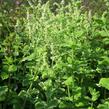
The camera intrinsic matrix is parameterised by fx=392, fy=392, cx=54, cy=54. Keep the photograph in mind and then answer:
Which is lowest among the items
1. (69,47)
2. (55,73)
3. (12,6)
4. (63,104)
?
(63,104)

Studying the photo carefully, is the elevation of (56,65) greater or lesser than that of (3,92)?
greater

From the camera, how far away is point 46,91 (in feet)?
10.3

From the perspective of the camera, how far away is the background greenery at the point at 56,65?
3156mm

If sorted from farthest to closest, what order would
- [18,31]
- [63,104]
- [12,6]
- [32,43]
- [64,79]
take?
[12,6], [18,31], [32,43], [64,79], [63,104]

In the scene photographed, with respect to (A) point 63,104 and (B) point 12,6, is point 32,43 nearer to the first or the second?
(A) point 63,104

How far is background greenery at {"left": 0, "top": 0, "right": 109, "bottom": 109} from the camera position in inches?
124

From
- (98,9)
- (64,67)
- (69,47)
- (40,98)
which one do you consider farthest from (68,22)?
(98,9)

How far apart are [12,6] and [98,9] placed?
3.78ft

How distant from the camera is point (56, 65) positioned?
10.6ft

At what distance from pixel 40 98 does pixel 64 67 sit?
1.08ft

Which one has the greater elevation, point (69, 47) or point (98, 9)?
point (98, 9)

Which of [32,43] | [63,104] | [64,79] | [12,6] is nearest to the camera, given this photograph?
[63,104]

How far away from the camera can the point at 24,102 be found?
326cm

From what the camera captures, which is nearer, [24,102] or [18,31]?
[24,102]
